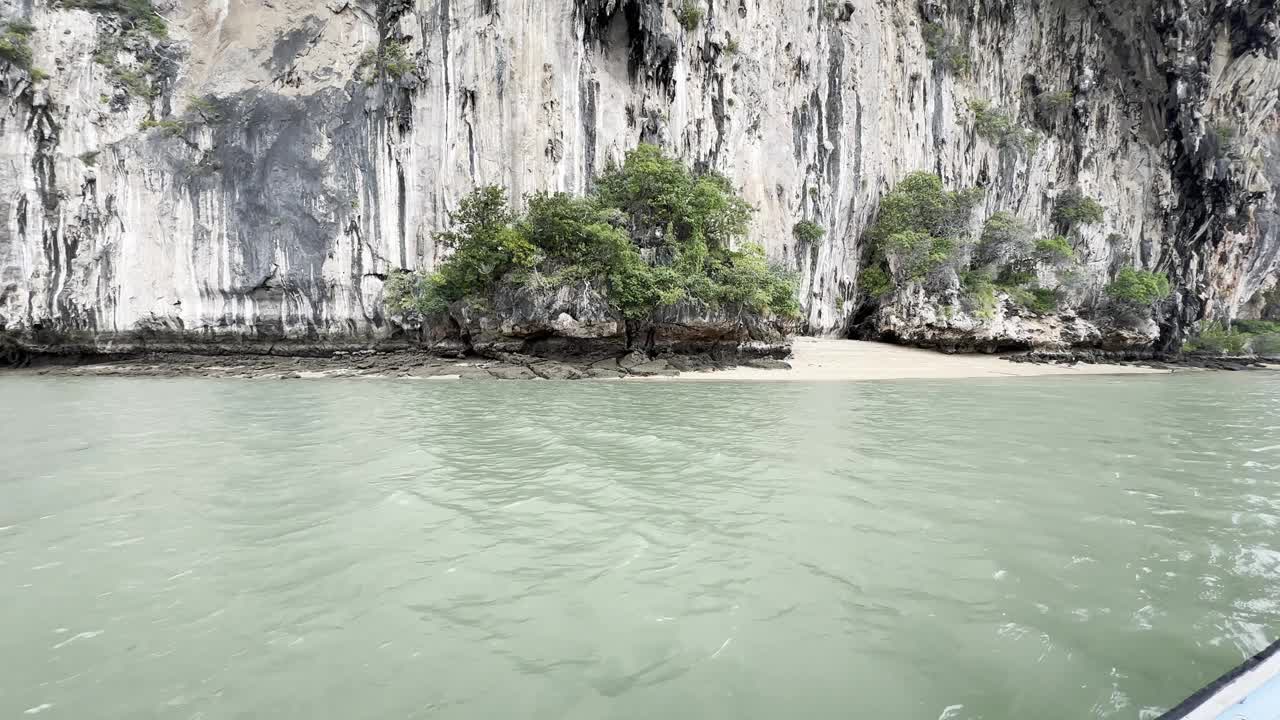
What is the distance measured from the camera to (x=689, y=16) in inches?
862

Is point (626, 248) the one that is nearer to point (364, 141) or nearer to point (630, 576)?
point (364, 141)

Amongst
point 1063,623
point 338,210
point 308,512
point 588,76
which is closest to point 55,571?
point 308,512

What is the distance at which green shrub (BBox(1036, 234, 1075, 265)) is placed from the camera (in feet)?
80.0

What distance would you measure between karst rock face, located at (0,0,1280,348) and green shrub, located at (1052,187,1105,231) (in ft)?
24.1

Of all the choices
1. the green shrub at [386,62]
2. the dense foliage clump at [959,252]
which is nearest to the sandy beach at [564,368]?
the dense foliage clump at [959,252]

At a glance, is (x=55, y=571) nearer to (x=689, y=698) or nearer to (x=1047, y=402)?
(x=689, y=698)

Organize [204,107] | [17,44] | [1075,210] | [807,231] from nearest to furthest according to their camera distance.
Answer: [17,44] < [204,107] < [807,231] < [1075,210]

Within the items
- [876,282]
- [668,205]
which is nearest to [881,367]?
[876,282]

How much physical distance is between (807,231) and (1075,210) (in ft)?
62.5

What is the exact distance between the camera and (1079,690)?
188 cm

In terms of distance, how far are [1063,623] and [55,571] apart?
5.24 metres

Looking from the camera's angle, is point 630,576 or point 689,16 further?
point 689,16

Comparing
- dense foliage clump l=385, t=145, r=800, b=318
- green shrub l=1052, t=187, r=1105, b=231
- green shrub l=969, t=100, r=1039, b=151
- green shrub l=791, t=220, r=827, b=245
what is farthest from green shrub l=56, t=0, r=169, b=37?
green shrub l=1052, t=187, r=1105, b=231

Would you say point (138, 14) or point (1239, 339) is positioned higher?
point (138, 14)
